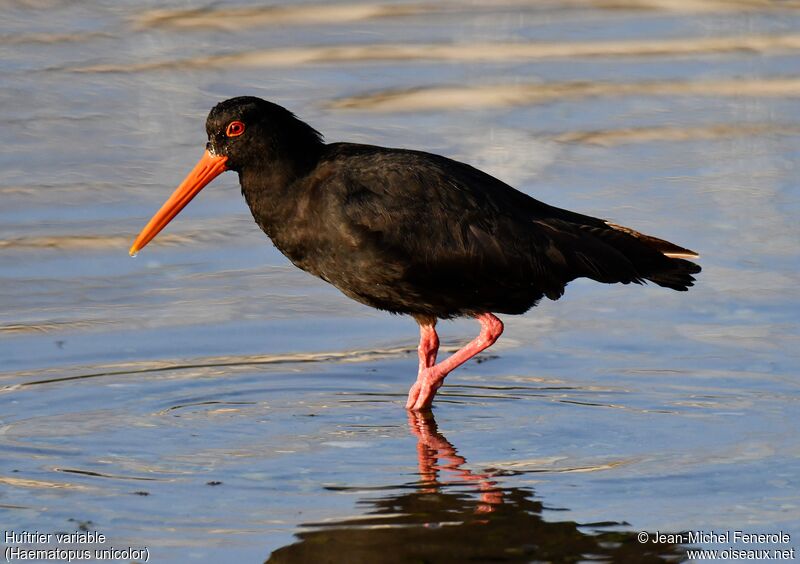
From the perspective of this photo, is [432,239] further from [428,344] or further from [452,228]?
[428,344]

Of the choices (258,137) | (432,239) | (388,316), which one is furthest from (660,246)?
(258,137)

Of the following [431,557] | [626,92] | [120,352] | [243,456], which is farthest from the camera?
[626,92]

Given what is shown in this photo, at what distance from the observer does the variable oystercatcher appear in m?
8.14

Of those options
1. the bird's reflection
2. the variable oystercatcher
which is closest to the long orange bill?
the variable oystercatcher

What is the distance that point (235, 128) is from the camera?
27.8ft

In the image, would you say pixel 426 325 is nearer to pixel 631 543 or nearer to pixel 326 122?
pixel 631 543

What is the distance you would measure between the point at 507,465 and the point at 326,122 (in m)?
5.82

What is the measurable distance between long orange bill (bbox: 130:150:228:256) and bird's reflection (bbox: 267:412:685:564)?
2.35 meters

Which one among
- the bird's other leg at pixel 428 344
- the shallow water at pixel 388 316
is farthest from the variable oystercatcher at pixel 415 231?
the shallow water at pixel 388 316

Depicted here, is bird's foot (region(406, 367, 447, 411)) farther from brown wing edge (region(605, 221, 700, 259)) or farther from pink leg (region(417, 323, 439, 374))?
brown wing edge (region(605, 221, 700, 259))

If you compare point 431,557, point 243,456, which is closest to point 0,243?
point 243,456

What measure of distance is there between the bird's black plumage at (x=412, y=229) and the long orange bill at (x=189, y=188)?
0.09 meters

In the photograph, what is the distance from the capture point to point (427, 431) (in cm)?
793

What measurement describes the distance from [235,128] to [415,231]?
3.62ft
